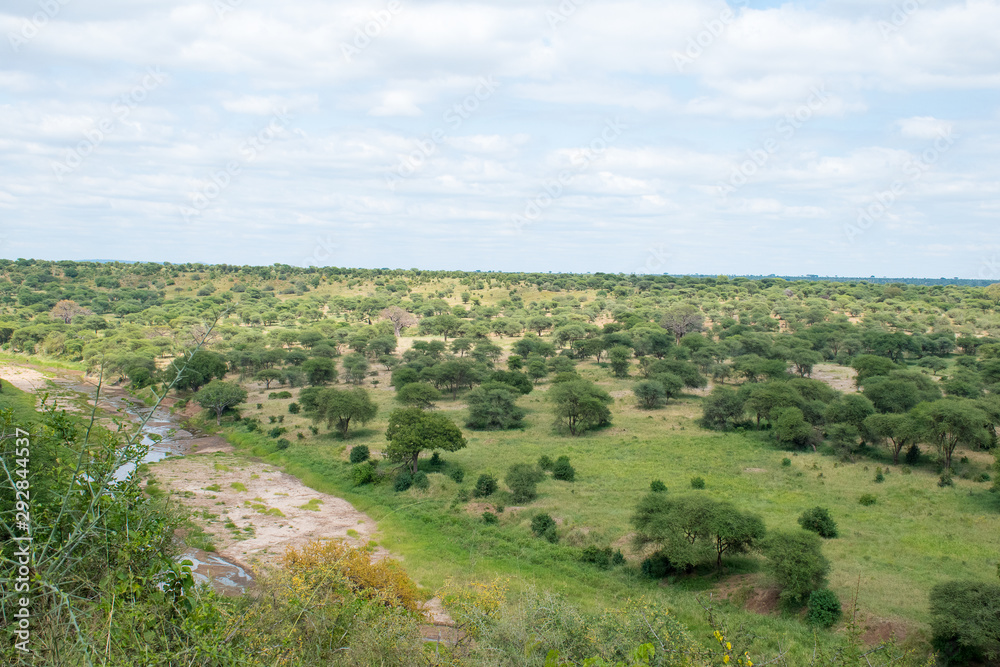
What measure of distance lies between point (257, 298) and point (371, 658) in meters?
121

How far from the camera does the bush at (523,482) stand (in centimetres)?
3100

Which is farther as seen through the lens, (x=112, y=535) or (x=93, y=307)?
(x=93, y=307)

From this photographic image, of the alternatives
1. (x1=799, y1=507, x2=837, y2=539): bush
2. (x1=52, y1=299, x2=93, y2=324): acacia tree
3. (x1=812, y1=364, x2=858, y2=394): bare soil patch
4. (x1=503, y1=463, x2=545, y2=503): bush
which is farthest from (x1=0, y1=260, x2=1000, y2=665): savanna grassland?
(x1=799, y1=507, x2=837, y2=539): bush

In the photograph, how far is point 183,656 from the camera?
5.45 metres

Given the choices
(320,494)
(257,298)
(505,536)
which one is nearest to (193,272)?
(257,298)

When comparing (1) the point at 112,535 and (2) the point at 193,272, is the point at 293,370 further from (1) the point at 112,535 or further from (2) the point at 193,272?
(2) the point at 193,272

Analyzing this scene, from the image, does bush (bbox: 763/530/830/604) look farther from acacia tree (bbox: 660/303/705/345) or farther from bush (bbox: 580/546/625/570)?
acacia tree (bbox: 660/303/705/345)

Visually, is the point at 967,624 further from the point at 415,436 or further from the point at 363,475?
the point at 363,475

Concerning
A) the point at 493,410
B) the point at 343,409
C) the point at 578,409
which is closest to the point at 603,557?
the point at 578,409

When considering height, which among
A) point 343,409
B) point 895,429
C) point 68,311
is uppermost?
point 68,311

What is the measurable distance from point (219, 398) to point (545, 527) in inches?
1318

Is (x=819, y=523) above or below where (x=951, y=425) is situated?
below

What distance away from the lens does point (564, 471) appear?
111 feet

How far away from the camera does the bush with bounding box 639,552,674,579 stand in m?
23.3
